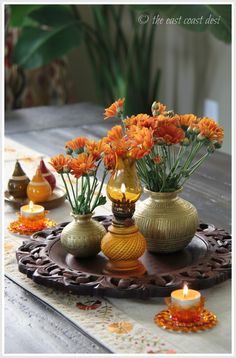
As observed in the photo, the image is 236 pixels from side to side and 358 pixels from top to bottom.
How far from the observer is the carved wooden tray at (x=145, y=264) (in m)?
1.37

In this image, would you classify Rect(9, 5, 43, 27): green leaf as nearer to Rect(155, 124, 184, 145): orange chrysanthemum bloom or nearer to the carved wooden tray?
the carved wooden tray

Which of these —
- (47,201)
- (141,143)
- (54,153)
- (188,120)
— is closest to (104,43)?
(54,153)

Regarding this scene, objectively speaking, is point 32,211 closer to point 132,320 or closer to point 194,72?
point 132,320

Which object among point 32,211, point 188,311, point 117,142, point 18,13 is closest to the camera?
point 188,311

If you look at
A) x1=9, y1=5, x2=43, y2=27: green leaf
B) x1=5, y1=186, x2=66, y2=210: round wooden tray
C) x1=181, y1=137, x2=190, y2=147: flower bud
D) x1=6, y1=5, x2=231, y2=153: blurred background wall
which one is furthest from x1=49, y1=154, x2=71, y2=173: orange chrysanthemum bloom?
x1=6, y1=5, x2=231, y2=153: blurred background wall

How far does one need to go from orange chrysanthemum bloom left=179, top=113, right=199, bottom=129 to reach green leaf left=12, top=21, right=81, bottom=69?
2.28 metres

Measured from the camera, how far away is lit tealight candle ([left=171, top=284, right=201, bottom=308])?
→ 1273 mm

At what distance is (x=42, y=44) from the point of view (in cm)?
373

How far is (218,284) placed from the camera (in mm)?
1442

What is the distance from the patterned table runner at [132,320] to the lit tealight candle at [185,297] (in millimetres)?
53

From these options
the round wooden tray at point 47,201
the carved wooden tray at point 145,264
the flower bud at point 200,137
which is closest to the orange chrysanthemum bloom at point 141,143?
the flower bud at point 200,137

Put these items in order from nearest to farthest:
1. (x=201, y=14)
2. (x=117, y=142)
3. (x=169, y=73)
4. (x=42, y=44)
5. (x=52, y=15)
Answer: (x=117, y=142)
(x=201, y=14)
(x=42, y=44)
(x=52, y=15)
(x=169, y=73)

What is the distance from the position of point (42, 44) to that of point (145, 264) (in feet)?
7.98

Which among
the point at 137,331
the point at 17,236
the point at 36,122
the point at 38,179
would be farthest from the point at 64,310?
the point at 36,122
